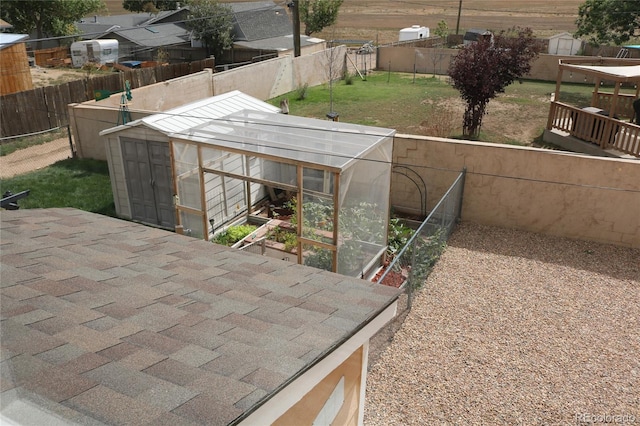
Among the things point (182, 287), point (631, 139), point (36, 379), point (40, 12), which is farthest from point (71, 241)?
point (40, 12)

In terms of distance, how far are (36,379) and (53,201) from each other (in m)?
10.2

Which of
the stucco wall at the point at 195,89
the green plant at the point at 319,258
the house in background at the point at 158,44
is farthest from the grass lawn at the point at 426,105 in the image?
the house in background at the point at 158,44

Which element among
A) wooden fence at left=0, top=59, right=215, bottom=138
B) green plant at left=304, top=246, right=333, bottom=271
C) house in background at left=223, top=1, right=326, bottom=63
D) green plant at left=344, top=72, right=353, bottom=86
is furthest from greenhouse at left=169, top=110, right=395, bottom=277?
house in background at left=223, top=1, right=326, bottom=63

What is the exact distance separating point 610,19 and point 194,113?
23951 millimetres

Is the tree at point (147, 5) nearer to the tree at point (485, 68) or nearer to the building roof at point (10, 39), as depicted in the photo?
the tree at point (485, 68)

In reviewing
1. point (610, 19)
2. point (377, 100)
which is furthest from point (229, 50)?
point (610, 19)

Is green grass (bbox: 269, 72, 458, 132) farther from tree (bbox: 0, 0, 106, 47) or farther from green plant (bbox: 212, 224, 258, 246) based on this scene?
tree (bbox: 0, 0, 106, 47)

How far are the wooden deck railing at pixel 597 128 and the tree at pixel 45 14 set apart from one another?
33.4m

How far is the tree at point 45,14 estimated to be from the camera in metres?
34.1

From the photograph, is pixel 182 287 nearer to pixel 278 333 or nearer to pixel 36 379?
pixel 278 333

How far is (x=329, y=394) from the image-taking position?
3.81 m

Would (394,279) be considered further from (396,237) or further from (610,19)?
(610,19)

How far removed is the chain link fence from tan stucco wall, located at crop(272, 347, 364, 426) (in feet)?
10.8

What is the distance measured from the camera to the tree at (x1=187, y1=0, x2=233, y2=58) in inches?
1191
